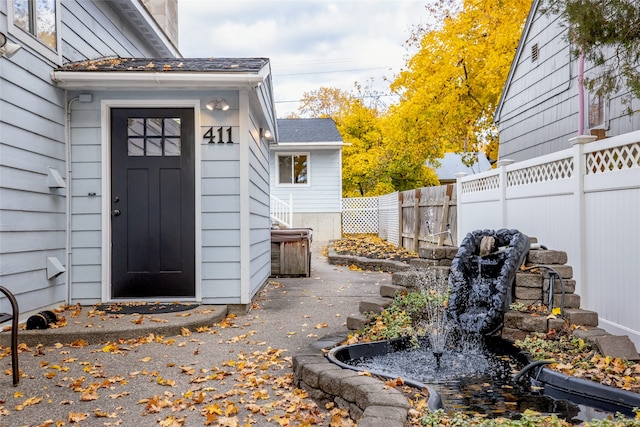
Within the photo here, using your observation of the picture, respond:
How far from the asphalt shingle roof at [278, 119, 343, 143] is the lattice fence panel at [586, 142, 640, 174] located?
13.7 meters

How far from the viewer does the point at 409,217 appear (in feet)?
41.0

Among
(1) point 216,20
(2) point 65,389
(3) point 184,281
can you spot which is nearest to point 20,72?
(3) point 184,281

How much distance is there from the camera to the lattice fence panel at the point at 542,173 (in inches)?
206

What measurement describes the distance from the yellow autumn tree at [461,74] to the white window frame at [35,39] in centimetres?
1153

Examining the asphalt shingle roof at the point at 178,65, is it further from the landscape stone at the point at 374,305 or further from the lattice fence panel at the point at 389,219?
the lattice fence panel at the point at 389,219

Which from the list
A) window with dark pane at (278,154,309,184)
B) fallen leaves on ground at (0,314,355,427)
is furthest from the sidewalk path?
window with dark pane at (278,154,309,184)

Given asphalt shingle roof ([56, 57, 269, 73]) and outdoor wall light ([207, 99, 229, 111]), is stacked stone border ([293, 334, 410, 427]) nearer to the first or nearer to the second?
outdoor wall light ([207, 99, 229, 111])

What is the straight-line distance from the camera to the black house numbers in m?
6.06

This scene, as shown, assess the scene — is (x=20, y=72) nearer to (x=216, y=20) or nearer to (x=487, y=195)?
(x=487, y=195)

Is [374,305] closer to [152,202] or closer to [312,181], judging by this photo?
[152,202]

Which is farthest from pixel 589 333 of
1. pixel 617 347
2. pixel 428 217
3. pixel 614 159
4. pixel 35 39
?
pixel 428 217

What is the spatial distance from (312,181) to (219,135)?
486 inches

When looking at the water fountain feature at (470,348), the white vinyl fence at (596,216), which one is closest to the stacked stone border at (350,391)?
the water fountain feature at (470,348)

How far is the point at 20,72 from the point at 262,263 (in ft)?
14.0
